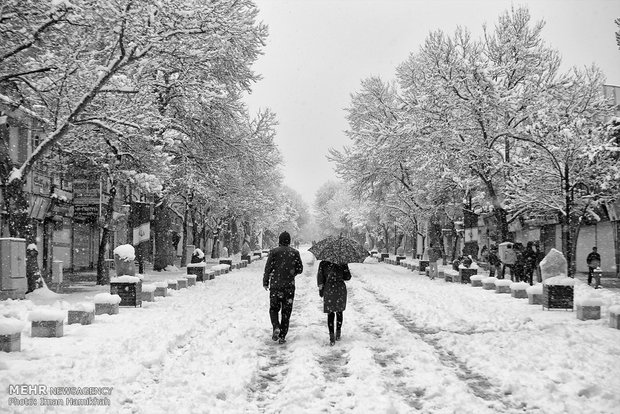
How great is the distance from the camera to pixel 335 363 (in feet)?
27.2

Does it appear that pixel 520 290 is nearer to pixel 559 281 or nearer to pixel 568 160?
pixel 559 281

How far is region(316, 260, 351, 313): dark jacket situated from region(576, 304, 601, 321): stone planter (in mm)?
5950

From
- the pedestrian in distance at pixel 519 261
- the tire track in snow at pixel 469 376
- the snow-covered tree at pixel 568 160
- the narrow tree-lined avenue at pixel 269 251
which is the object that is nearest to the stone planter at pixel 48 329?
the narrow tree-lined avenue at pixel 269 251

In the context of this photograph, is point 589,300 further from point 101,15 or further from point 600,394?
point 101,15

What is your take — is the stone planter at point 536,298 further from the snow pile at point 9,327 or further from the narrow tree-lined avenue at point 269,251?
the snow pile at point 9,327

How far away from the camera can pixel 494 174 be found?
91.7ft

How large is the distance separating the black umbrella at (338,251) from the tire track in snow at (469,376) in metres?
2.05

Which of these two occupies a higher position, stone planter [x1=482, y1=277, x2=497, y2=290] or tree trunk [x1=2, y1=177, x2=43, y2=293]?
tree trunk [x1=2, y1=177, x2=43, y2=293]

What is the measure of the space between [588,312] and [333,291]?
6.39 m

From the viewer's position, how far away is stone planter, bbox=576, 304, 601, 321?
12.4 metres

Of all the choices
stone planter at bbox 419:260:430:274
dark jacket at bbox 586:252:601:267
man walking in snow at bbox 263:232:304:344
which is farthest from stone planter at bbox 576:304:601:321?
stone planter at bbox 419:260:430:274

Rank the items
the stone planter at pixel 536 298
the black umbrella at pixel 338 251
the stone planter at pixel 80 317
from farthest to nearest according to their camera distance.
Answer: the stone planter at pixel 536 298 < the stone planter at pixel 80 317 < the black umbrella at pixel 338 251

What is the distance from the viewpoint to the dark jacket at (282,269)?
32.7ft

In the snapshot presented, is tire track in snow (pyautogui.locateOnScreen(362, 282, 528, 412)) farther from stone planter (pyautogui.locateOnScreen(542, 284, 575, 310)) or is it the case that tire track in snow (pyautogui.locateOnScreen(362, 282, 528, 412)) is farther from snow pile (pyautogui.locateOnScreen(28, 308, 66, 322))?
snow pile (pyautogui.locateOnScreen(28, 308, 66, 322))
